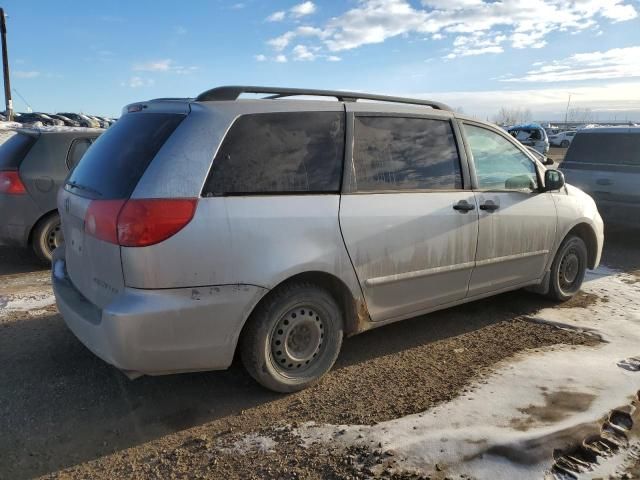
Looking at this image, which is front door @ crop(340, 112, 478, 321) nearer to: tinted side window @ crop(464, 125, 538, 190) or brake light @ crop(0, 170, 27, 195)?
tinted side window @ crop(464, 125, 538, 190)

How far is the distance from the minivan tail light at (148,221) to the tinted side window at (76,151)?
3.98 metres

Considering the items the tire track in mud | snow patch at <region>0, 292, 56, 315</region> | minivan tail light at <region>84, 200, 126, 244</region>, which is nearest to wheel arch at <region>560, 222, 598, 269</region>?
the tire track in mud

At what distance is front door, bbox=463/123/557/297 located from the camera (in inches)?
164

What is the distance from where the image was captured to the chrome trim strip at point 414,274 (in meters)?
3.51

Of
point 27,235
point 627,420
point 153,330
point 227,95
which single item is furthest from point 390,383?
point 27,235

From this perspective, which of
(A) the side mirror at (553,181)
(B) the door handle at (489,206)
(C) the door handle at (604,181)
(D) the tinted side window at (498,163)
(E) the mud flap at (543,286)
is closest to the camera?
(B) the door handle at (489,206)

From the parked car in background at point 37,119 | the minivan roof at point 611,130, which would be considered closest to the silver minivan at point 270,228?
the minivan roof at point 611,130

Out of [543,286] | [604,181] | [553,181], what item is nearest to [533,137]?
[604,181]

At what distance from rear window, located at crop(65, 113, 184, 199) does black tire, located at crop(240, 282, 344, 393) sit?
1.02m

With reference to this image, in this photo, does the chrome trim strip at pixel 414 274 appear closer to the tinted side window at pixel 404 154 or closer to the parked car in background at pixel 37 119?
the tinted side window at pixel 404 154

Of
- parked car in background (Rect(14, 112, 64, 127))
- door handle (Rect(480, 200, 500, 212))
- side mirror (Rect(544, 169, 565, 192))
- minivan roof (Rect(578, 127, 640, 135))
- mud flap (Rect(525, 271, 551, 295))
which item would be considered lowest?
mud flap (Rect(525, 271, 551, 295))

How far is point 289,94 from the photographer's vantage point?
11.2 ft

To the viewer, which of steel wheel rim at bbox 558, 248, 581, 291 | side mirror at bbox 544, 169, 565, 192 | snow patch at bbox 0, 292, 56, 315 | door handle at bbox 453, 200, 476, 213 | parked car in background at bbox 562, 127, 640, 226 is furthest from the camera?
parked car in background at bbox 562, 127, 640, 226

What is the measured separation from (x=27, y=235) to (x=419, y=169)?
14.9 feet
